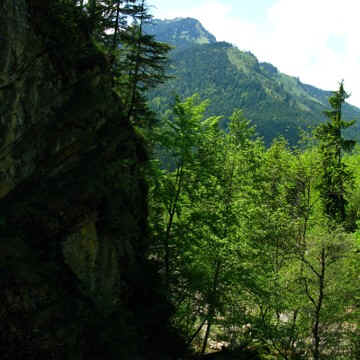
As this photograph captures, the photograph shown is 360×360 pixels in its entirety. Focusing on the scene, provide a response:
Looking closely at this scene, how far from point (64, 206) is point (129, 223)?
4447 mm

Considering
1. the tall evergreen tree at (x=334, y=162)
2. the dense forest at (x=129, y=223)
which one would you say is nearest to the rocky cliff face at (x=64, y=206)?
the dense forest at (x=129, y=223)

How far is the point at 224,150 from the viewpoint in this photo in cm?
1834

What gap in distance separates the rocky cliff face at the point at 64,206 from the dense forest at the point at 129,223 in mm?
55

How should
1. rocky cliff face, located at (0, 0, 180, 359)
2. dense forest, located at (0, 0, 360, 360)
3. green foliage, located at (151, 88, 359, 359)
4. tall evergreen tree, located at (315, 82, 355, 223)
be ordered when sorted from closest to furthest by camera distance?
rocky cliff face, located at (0, 0, 180, 359) → dense forest, located at (0, 0, 360, 360) → green foliage, located at (151, 88, 359, 359) → tall evergreen tree, located at (315, 82, 355, 223)

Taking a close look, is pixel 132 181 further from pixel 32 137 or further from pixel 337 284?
pixel 337 284

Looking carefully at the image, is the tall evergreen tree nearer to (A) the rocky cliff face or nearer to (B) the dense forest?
(B) the dense forest

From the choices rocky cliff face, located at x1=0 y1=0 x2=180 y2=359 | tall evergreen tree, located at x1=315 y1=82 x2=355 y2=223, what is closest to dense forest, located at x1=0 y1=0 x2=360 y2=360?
rocky cliff face, located at x1=0 y1=0 x2=180 y2=359

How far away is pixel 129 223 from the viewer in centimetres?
1596

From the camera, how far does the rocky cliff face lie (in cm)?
1016

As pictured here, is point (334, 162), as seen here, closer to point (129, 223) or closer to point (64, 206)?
point (129, 223)

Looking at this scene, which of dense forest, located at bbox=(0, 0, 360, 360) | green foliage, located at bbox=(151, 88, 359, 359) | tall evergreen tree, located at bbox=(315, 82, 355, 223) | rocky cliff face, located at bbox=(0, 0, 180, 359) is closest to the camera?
rocky cliff face, located at bbox=(0, 0, 180, 359)

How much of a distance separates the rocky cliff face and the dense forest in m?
0.05

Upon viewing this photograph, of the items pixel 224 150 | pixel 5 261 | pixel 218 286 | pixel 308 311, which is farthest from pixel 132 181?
pixel 308 311

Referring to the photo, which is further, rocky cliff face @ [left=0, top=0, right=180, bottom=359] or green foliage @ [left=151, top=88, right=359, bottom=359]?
green foliage @ [left=151, top=88, right=359, bottom=359]
